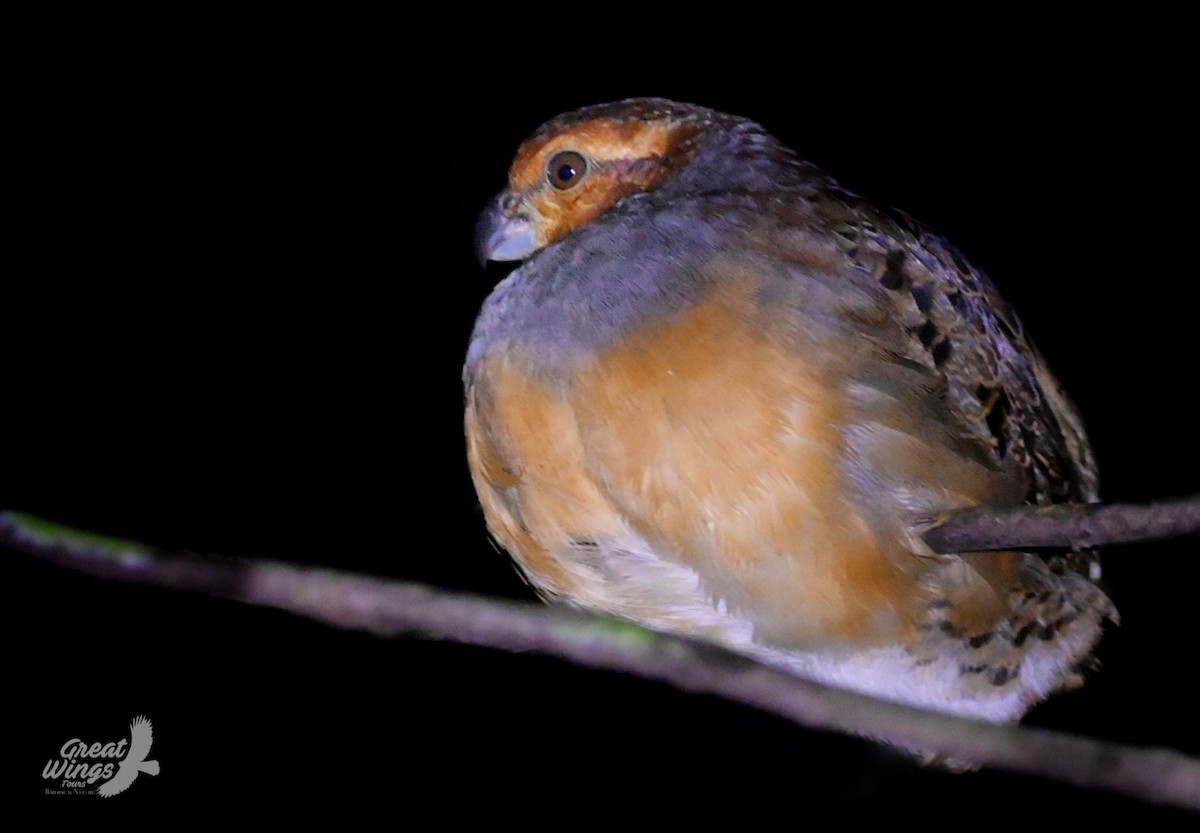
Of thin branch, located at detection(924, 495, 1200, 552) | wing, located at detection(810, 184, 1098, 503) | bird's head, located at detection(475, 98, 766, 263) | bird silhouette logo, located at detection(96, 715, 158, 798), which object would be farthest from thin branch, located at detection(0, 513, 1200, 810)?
bird silhouette logo, located at detection(96, 715, 158, 798)

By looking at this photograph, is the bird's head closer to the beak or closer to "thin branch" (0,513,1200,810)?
the beak

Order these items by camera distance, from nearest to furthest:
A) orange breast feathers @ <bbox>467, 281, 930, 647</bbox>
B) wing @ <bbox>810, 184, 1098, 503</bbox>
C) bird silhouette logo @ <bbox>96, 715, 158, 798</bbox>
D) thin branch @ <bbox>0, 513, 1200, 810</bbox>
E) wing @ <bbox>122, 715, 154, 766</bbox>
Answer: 1. thin branch @ <bbox>0, 513, 1200, 810</bbox>
2. orange breast feathers @ <bbox>467, 281, 930, 647</bbox>
3. wing @ <bbox>810, 184, 1098, 503</bbox>
4. bird silhouette logo @ <bbox>96, 715, 158, 798</bbox>
5. wing @ <bbox>122, 715, 154, 766</bbox>

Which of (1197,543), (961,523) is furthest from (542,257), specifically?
(1197,543)

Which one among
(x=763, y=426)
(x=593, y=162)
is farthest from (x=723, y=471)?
(x=593, y=162)

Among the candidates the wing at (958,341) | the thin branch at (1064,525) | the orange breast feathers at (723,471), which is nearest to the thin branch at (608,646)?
the thin branch at (1064,525)

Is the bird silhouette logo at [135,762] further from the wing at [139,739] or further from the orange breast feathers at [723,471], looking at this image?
the orange breast feathers at [723,471]

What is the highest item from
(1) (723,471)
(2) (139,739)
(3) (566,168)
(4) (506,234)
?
(3) (566,168)

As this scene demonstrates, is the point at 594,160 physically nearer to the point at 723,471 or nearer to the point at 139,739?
the point at 723,471
